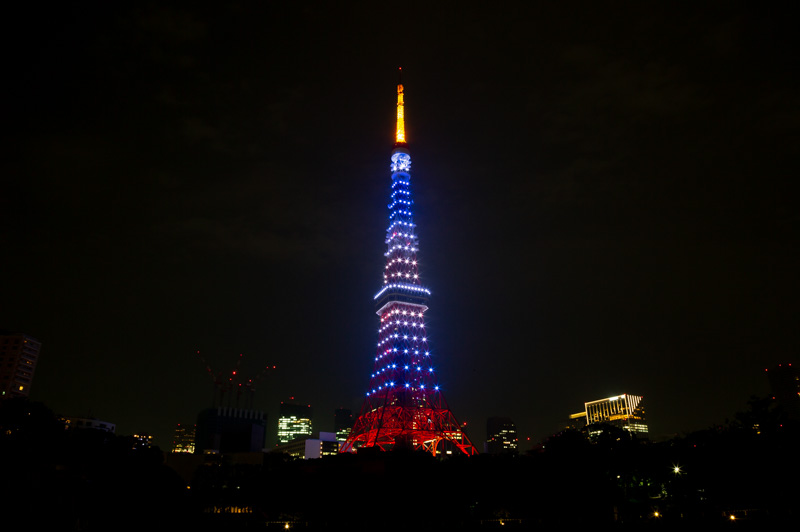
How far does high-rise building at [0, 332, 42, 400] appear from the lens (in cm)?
14462

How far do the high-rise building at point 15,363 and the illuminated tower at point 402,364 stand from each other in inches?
4102

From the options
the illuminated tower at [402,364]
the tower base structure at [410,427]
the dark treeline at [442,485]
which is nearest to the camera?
the dark treeline at [442,485]

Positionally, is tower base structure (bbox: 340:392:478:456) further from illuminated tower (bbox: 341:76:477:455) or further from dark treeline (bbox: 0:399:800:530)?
dark treeline (bbox: 0:399:800:530)

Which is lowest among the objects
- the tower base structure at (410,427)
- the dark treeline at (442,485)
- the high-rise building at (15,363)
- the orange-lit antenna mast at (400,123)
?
the dark treeline at (442,485)

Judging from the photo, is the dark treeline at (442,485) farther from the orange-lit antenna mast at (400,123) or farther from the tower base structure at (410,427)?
the orange-lit antenna mast at (400,123)

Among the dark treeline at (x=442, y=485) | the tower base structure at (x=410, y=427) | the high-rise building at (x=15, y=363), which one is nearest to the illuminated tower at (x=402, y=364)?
the tower base structure at (x=410, y=427)

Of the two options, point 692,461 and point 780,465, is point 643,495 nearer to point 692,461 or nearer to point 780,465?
point 692,461

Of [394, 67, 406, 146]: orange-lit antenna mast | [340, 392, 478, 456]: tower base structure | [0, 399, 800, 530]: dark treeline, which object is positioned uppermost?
[394, 67, 406, 146]: orange-lit antenna mast

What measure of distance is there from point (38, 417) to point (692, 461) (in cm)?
5301

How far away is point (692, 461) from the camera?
150 feet

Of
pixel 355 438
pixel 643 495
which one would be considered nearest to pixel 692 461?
pixel 643 495

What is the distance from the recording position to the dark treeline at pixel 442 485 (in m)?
30.5

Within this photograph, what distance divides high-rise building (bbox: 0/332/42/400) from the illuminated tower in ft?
342

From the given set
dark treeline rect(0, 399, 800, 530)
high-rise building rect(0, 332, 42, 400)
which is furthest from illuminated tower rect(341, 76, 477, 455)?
high-rise building rect(0, 332, 42, 400)
